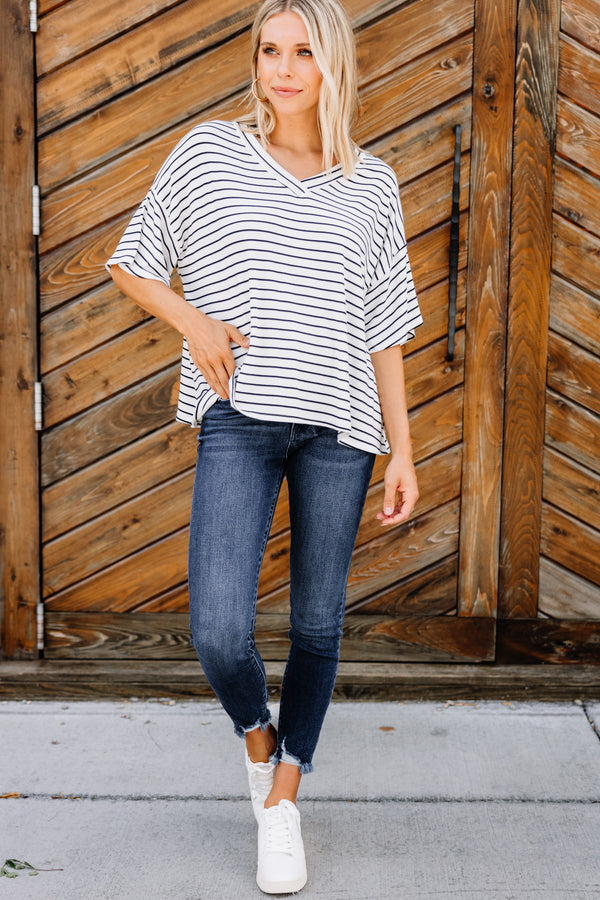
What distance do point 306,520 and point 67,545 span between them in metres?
1.36

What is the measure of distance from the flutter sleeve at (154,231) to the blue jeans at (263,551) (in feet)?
1.13

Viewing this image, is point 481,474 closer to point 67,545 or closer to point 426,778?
point 426,778

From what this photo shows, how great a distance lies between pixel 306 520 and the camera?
6.33 ft

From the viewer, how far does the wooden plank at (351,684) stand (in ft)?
9.74

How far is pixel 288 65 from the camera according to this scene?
1.88 metres

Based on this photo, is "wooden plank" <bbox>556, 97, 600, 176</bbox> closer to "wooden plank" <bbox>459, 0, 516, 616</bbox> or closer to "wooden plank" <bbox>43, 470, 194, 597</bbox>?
"wooden plank" <bbox>459, 0, 516, 616</bbox>

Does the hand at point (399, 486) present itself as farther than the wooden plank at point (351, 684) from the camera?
No

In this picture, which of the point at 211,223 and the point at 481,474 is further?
the point at 481,474

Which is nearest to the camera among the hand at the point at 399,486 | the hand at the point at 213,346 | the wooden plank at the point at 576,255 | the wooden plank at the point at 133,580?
the hand at the point at 213,346

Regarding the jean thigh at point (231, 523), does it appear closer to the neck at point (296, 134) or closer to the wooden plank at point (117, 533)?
the neck at point (296, 134)

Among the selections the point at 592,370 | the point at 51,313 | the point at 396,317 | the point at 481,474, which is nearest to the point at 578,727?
the point at 481,474

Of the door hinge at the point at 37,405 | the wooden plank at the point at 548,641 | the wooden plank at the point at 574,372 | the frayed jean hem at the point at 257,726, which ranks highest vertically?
the wooden plank at the point at 574,372

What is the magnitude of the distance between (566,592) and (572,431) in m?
0.56

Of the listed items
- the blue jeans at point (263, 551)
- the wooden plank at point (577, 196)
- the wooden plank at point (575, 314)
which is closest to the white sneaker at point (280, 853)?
the blue jeans at point (263, 551)
